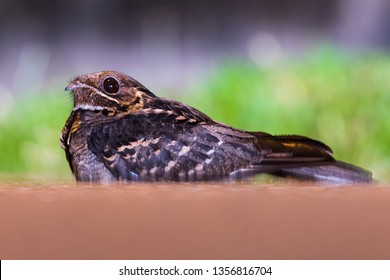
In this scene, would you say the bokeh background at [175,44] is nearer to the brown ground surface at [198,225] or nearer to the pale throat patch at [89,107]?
the pale throat patch at [89,107]

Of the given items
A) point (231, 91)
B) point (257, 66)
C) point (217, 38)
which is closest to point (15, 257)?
point (231, 91)

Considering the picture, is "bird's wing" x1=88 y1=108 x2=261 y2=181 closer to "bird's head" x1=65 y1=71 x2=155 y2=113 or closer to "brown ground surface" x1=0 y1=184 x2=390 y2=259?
"bird's head" x1=65 y1=71 x2=155 y2=113

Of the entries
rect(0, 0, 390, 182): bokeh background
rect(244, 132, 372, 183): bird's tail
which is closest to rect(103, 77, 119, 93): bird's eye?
rect(244, 132, 372, 183): bird's tail

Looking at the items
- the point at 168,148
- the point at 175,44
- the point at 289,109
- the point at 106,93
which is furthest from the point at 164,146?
the point at 175,44

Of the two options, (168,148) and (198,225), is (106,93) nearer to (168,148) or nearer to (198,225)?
(168,148)

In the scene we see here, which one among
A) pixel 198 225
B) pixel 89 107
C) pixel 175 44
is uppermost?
pixel 175 44

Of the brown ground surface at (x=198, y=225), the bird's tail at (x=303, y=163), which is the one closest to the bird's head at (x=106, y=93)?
the bird's tail at (x=303, y=163)
